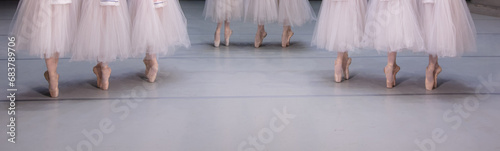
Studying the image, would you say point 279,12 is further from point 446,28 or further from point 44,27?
point 44,27

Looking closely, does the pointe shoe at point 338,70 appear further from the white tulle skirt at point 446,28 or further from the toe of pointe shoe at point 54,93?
the toe of pointe shoe at point 54,93

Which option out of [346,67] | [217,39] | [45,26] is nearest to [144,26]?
[45,26]

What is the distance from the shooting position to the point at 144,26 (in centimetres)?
409

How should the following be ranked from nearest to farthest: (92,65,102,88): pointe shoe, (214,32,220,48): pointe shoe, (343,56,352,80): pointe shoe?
(92,65,102,88): pointe shoe < (343,56,352,80): pointe shoe < (214,32,220,48): pointe shoe

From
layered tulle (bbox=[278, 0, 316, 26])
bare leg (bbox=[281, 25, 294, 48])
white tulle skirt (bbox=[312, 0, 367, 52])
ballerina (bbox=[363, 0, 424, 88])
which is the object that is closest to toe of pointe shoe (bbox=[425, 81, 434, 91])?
ballerina (bbox=[363, 0, 424, 88])

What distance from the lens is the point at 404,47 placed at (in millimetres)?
3953

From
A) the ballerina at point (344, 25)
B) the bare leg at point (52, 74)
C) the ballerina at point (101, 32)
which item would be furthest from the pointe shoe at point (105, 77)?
the ballerina at point (344, 25)

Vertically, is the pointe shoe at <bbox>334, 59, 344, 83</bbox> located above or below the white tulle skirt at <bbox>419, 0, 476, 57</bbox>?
below

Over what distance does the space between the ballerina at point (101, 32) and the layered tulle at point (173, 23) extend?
345mm

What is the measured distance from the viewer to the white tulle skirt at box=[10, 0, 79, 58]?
147 inches

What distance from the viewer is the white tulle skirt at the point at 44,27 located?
12.2 ft

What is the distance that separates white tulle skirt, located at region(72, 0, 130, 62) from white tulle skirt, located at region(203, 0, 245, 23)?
189 centimetres

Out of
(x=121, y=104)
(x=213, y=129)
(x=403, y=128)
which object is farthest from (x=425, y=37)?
(x=121, y=104)

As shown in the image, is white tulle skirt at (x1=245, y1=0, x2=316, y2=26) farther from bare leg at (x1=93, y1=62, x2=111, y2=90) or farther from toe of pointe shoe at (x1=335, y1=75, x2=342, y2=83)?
bare leg at (x1=93, y1=62, x2=111, y2=90)
